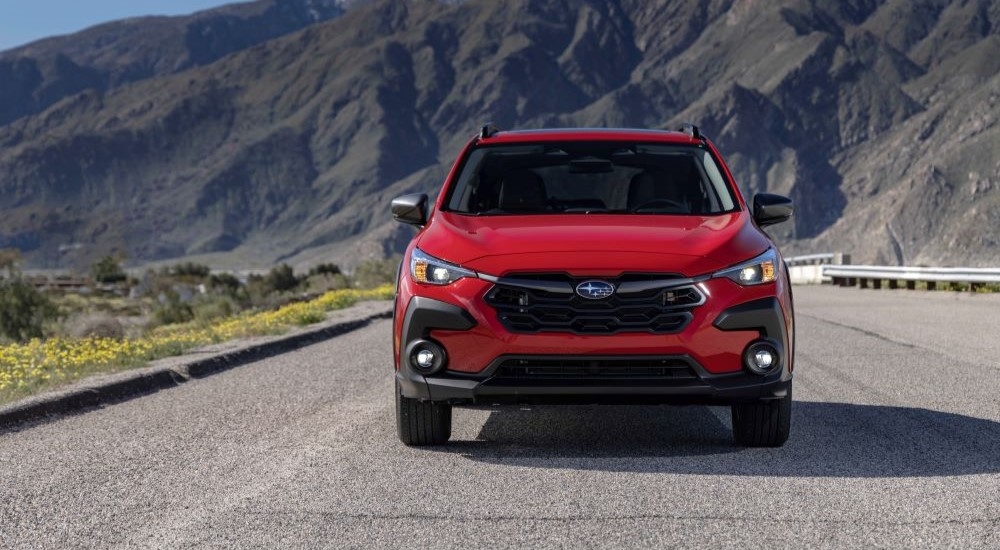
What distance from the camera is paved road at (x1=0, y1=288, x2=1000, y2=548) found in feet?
18.4

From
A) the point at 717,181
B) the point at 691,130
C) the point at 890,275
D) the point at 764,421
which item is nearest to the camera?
the point at 764,421

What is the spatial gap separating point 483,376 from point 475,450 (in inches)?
28.7

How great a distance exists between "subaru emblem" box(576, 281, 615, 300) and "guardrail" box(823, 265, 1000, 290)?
73.0 feet

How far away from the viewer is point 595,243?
23.9ft

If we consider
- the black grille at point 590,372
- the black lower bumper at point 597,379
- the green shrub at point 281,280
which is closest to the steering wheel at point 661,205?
the black lower bumper at point 597,379

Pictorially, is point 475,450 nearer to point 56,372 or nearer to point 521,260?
point 521,260

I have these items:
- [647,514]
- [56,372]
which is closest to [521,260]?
[647,514]

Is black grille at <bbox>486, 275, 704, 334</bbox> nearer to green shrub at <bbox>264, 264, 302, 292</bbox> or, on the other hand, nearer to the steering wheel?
the steering wheel

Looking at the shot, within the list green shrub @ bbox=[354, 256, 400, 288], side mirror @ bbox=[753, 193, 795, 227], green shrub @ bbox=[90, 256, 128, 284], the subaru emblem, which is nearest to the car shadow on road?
the subaru emblem

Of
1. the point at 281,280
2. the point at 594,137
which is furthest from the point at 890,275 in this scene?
the point at 281,280

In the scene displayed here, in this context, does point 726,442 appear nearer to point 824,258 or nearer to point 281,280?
point 824,258

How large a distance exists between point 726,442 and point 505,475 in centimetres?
163

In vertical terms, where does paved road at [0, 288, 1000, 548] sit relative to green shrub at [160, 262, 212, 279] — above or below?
above

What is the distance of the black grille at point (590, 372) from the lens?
7.03 metres
